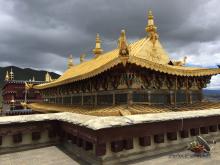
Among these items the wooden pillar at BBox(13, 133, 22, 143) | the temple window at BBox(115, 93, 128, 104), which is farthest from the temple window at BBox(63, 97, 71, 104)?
the wooden pillar at BBox(13, 133, 22, 143)

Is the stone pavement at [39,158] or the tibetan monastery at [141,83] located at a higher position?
the tibetan monastery at [141,83]

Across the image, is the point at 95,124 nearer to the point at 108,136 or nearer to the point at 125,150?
the point at 108,136

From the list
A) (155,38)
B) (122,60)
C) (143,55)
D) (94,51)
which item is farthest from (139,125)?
(94,51)

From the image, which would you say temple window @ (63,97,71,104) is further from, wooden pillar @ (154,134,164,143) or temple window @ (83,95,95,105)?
wooden pillar @ (154,134,164,143)

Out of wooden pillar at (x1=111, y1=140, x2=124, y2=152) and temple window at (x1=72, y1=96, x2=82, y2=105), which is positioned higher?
temple window at (x1=72, y1=96, x2=82, y2=105)

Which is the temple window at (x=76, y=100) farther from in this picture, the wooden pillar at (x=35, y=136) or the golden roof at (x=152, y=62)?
the wooden pillar at (x=35, y=136)

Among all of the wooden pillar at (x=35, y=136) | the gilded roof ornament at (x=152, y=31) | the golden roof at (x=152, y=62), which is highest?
the gilded roof ornament at (x=152, y=31)

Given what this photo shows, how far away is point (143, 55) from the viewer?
13.8m

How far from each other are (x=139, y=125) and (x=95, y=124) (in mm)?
1839

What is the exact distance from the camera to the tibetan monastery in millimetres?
9969


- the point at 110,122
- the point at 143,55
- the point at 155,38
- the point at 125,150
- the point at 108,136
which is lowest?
the point at 125,150

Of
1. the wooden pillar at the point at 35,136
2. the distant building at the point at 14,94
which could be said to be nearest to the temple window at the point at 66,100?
the wooden pillar at the point at 35,136

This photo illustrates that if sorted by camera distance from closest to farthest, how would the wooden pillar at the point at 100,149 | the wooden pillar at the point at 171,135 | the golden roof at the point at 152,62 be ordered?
the wooden pillar at the point at 100,149 → the wooden pillar at the point at 171,135 → the golden roof at the point at 152,62

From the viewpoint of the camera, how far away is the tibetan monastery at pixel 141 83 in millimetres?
9969
